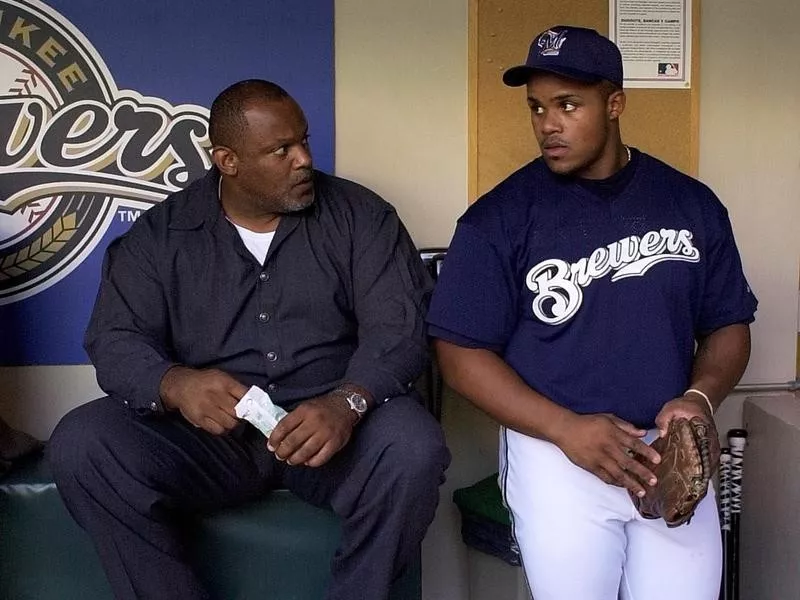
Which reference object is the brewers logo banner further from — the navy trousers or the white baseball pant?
the white baseball pant

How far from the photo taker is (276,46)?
268cm

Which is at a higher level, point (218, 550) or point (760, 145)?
point (760, 145)

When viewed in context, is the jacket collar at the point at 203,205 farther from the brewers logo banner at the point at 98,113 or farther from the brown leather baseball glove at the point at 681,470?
the brown leather baseball glove at the point at 681,470

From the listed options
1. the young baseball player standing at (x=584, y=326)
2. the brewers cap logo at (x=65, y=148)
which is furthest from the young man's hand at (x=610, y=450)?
the brewers cap logo at (x=65, y=148)

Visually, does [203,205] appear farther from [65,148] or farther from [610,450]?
[610,450]

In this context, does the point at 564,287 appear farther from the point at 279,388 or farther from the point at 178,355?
the point at 178,355

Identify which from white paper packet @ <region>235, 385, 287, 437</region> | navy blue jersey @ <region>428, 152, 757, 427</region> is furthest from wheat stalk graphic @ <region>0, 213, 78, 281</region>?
navy blue jersey @ <region>428, 152, 757, 427</region>

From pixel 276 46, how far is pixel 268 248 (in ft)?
2.27

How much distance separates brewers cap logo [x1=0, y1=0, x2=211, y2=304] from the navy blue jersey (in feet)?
3.61

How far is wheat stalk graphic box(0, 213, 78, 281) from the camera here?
2.66 m

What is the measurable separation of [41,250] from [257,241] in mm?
726

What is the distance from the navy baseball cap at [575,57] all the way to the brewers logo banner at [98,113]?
965 mm

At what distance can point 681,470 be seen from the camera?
1681 millimetres

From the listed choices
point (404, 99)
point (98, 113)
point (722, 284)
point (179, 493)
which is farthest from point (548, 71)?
point (98, 113)
